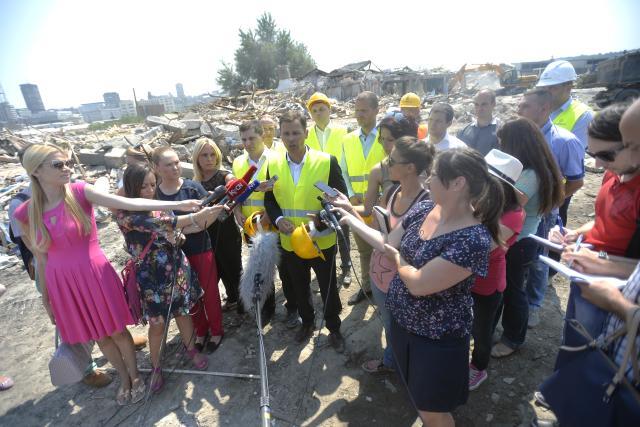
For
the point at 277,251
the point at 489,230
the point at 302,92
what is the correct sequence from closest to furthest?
the point at 489,230, the point at 277,251, the point at 302,92

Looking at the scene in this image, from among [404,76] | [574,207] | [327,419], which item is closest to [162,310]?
[327,419]

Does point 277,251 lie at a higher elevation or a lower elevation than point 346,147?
lower

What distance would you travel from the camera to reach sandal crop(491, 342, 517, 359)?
116 inches

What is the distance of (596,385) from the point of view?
1.43 meters

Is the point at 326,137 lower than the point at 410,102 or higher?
lower

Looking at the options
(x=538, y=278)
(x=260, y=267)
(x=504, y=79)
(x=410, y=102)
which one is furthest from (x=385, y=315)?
(x=504, y=79)

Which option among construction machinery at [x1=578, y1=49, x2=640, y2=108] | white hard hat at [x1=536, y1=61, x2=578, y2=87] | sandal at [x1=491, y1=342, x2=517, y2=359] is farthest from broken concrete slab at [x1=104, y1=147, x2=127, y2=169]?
construction machinery at [x1=578, y1=49, x2=640, y2=108]

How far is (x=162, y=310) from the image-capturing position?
2844 mm

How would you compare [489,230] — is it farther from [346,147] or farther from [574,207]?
[574,207]

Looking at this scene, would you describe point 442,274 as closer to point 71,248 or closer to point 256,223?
point 256,223

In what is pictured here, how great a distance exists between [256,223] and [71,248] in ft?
4.95

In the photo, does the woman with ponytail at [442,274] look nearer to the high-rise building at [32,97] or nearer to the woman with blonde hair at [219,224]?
the woman with blonde hair at [219,224]

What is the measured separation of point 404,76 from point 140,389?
3253 cm

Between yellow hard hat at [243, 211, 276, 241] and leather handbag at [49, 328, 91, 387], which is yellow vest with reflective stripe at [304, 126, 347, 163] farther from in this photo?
leather handbag at [49, 328, 91, 387]
